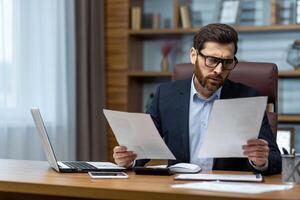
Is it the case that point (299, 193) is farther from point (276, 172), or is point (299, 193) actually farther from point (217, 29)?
point (217, 29)

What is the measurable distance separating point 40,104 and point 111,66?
795 mm

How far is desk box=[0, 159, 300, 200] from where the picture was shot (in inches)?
58.5

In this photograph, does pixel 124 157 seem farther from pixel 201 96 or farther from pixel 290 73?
pixel 290 73

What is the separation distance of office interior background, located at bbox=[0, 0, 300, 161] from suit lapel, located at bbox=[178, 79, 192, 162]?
49.7 inches

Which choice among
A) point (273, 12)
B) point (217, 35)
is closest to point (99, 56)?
point (273, 12)

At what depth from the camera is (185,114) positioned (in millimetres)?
2363

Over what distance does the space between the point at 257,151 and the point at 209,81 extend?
1.51ft

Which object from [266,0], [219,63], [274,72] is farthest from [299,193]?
[266,0]

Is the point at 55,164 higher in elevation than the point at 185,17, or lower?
lower

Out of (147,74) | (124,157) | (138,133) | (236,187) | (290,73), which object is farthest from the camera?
(147,74)

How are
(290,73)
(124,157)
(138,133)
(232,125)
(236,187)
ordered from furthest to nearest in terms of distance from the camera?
1. (290,73)
2. (124,157)
3. (138,133)
4. (232,125)
5. (236,187)

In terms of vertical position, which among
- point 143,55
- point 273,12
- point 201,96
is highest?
point 273,12

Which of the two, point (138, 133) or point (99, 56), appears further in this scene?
point (99, 56)

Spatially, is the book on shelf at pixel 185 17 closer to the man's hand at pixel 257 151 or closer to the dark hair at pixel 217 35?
the dark hair at pixel 217 35
